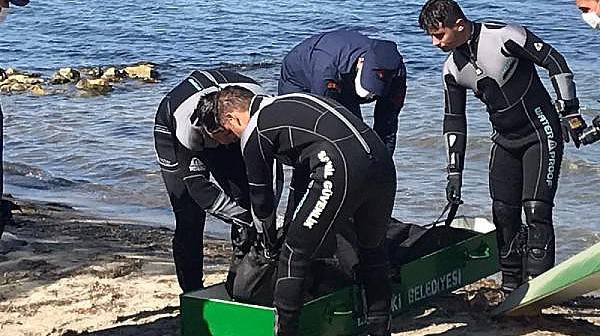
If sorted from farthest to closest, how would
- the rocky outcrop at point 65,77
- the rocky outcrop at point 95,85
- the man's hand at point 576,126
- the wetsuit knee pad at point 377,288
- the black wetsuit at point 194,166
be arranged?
the rocky outcrop at point 65,77 < the rocky outcrop at point 95,85 < the man's hand at point 576,126 < the black wetsuit at point 194,166 < the wetsuit knee pad at point 377,288


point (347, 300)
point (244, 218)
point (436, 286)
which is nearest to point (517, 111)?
point (436, 286)

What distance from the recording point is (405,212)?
361 inches

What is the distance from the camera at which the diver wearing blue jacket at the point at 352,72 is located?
18.6 feet

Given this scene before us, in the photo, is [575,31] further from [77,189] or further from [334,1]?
[77,189]

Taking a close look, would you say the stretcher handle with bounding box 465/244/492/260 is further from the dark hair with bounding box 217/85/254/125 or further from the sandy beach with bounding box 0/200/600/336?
the dark hair with bounding box 217/85/254/125

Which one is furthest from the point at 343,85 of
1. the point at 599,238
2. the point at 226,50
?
the point at 226,50

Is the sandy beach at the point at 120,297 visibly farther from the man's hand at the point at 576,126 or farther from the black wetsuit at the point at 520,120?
the man's hand at the point at 576,126

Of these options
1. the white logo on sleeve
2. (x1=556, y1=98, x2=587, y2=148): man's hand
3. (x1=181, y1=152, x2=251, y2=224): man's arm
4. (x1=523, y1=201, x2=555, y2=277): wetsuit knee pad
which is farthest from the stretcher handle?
the white logo on sleeve

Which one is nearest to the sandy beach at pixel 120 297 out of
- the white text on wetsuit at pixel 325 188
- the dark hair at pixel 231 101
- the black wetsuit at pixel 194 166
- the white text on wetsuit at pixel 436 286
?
the white text on wetsuit at pixel 436 286

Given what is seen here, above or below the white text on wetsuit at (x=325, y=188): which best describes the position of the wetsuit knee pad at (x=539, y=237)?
below

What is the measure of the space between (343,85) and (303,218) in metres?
1.18

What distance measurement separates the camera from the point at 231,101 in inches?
189

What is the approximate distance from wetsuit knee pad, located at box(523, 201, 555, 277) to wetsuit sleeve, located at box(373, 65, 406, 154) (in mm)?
829

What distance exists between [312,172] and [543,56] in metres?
1.50
